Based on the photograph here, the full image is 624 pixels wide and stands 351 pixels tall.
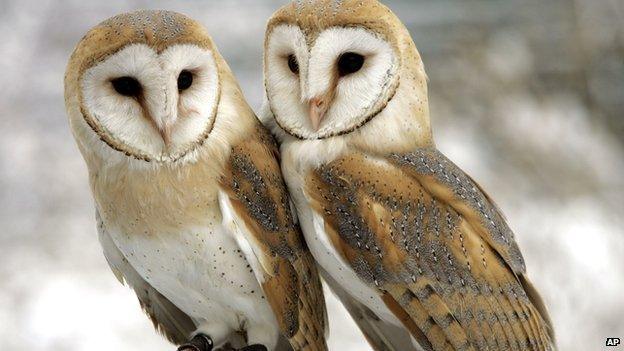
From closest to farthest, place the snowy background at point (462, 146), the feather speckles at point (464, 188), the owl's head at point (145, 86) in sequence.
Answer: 1. the owl's head at point (145, 86)
2. the feather speckles at point (464, 188)
3. the snowy background at point (462, 146)

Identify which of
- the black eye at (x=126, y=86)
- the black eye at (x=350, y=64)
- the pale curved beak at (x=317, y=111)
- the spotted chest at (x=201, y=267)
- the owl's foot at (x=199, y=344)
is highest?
the black eye at (x=126, y=86)

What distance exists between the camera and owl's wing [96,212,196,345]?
1177mm

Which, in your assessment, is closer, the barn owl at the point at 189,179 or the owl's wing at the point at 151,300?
the barn owl at the point at 189,179

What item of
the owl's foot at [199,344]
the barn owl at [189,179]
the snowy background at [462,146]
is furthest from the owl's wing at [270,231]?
the snowy background at [462,146]

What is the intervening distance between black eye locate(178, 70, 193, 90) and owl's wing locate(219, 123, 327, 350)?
0.33 ft

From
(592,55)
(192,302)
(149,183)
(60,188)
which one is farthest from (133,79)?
(592,55)

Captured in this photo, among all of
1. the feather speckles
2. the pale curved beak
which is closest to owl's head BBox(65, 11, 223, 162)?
the pale curved beak

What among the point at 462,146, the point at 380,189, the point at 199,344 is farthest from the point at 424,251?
the point at 462,146

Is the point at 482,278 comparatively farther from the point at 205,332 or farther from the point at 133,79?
the point at 133,79

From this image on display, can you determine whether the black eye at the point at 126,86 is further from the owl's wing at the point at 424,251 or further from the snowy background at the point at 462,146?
the snowy background at the point at 462,146

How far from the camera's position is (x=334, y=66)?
1.03 meters

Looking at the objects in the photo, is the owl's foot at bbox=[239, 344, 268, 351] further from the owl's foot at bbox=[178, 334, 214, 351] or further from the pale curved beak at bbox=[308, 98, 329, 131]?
the pale curved beak at bbox=[308, 98, 329, 131]

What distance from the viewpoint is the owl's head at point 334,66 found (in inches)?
39.9

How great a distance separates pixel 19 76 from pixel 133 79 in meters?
1.21
